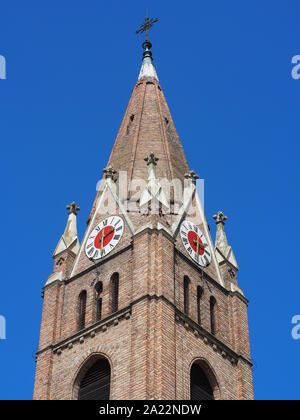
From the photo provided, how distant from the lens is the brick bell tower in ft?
144

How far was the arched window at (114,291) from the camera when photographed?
47031 mm

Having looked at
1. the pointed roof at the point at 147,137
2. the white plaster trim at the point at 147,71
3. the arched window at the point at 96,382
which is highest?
the white plaster trim at the point at 147,71

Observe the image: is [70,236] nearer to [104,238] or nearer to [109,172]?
[104,238]

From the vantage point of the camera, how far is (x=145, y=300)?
44844 mm

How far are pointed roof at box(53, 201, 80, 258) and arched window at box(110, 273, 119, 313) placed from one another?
4.34 meters

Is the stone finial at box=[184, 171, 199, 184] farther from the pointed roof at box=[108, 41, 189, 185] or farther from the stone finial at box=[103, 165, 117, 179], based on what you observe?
the stone finial at box=[103, 165, 117, 179]

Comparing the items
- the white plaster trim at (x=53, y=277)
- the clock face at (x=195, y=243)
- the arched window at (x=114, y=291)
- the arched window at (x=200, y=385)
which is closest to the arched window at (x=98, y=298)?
the arched window at (x=114, y=291)

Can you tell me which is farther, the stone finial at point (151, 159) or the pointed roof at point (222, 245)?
the pointed roof at point (222, 245)

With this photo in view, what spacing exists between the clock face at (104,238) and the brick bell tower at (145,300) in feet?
0.22

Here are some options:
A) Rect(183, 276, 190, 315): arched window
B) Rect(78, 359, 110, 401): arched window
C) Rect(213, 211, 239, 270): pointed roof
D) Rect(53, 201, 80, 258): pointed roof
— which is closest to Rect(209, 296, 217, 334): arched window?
Rect(183, 276, 190, 315): arched window

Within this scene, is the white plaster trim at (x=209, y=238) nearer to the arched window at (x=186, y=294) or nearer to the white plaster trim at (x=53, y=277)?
the arched window at (x=186, y=294)

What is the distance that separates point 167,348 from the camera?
43.4 metres

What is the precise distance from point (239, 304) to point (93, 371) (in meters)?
8.75

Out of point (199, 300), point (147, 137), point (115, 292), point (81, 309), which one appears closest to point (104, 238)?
point (115, 292)
